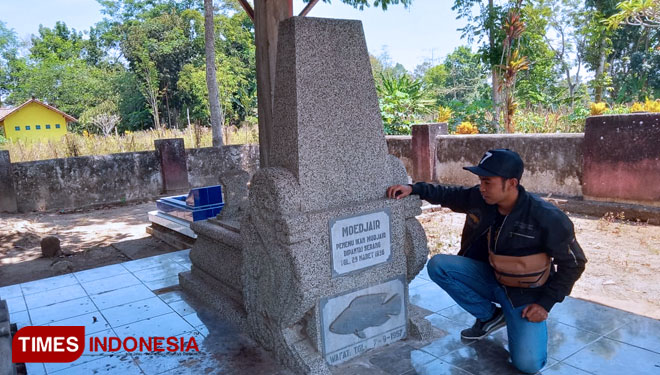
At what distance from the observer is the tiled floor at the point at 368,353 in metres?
2.82

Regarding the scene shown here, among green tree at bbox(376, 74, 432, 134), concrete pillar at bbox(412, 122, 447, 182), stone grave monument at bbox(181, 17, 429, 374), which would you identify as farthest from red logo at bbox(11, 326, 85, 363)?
green tree at bbox(376, 74, 432, 134)

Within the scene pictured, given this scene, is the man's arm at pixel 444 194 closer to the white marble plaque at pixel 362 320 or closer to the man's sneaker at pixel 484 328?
the white marble plaque at pixel 362 320

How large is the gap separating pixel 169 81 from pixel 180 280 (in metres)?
25.8

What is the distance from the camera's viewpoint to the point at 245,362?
3004 millimetres

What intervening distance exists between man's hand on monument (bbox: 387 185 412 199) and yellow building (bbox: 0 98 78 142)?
29222mm

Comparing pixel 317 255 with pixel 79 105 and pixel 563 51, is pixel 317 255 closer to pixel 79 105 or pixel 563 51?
pixel 563 51

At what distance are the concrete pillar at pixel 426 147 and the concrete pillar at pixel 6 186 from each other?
26.3 ft

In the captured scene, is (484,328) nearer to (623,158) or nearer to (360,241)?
(360,241)

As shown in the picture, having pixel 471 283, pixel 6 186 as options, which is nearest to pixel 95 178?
pixel 6 186

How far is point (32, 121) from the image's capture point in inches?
1120

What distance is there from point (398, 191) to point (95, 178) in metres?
9.12

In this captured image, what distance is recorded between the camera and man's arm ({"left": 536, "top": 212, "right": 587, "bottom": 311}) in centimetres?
253

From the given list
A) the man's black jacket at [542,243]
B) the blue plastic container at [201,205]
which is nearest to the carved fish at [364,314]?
the man's black jacket at [542,243]

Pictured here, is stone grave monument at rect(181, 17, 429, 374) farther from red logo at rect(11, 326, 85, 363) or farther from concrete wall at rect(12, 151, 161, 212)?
concrete wall at rect(12, 151, 161, 212)
